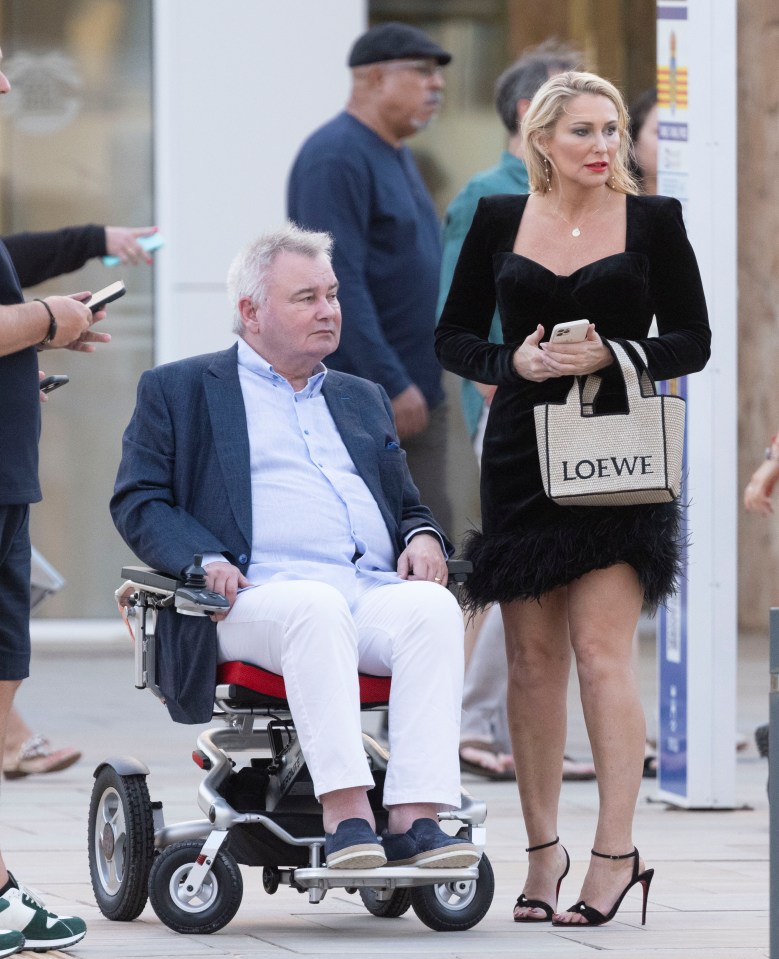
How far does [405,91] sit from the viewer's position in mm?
6832

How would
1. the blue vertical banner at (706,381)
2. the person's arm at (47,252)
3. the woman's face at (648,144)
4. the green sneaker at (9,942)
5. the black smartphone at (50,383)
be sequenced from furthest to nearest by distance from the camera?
the woman's face at (648,144)
the person's arm at (47,252)
the blue vertical banner at (706,381)
the black smartphone at (50,383)
the green sneaker at (9,942)

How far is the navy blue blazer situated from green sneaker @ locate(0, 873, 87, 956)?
49cm

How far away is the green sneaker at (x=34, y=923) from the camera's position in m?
4.18

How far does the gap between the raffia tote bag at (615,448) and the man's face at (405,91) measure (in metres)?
2.44

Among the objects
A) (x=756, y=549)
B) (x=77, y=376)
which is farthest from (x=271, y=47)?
(x=756, y=549)

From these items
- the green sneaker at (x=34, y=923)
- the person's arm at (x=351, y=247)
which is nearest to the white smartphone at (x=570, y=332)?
the green sneaker at (x=34, y=923)

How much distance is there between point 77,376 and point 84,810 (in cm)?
495

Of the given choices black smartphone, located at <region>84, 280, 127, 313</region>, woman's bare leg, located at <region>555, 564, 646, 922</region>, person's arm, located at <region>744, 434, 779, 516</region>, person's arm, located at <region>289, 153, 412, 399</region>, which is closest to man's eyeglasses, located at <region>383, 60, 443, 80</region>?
person's arm, located at <region>289, 153, 412, 399</region>

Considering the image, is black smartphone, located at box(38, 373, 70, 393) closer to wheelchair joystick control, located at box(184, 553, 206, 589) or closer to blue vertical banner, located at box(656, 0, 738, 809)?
wheelchair joystick control, located at box(184, 553, 206, 589)

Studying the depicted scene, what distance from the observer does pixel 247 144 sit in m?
10.4

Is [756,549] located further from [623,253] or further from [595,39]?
[623,253]

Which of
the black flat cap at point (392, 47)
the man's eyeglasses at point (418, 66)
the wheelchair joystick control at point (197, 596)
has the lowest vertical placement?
the wheelchair joystick control at point (197, 596)

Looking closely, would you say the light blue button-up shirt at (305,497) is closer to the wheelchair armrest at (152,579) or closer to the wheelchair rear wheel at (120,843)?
the wheelchair armrest at (152,579)

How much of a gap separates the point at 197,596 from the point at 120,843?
24.1 inches
